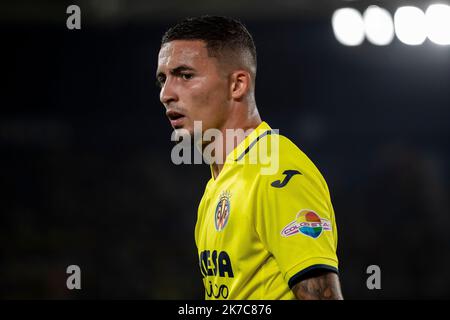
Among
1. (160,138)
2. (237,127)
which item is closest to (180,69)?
(237,127)

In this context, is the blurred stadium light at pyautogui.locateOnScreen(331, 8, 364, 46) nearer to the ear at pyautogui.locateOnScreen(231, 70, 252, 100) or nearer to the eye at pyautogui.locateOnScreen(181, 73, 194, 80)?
the ear at pyautogui.locateOnScreen(231, 70, 252, 100)

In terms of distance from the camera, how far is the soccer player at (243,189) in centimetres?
221

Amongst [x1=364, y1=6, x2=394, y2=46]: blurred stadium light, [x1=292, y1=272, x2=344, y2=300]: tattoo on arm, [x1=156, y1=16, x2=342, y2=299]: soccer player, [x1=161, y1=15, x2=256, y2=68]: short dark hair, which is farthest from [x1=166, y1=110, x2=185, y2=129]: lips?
[x1=364, y1=6, x2=394, y2=46]: blurred stadium light

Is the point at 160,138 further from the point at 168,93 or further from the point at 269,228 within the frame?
the point at 269,228

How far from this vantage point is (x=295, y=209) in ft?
7.32

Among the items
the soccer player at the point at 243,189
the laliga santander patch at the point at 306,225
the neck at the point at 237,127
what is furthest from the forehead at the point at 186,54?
the laliga santander patch at the point at 306,225

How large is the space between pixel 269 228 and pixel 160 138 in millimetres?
8654

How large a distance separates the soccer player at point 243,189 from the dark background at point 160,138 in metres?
6.97

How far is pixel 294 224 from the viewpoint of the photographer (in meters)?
2.21

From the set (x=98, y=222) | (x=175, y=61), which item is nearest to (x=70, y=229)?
(x=98, y=222)

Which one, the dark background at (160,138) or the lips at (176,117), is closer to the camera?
the lips at (176,117)

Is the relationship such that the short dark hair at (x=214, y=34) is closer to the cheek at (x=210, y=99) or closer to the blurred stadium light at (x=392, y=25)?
the cheek at (x=210, y=99)

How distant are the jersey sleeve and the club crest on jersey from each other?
0.20m

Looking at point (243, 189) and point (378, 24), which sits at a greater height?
point (378, 24)
